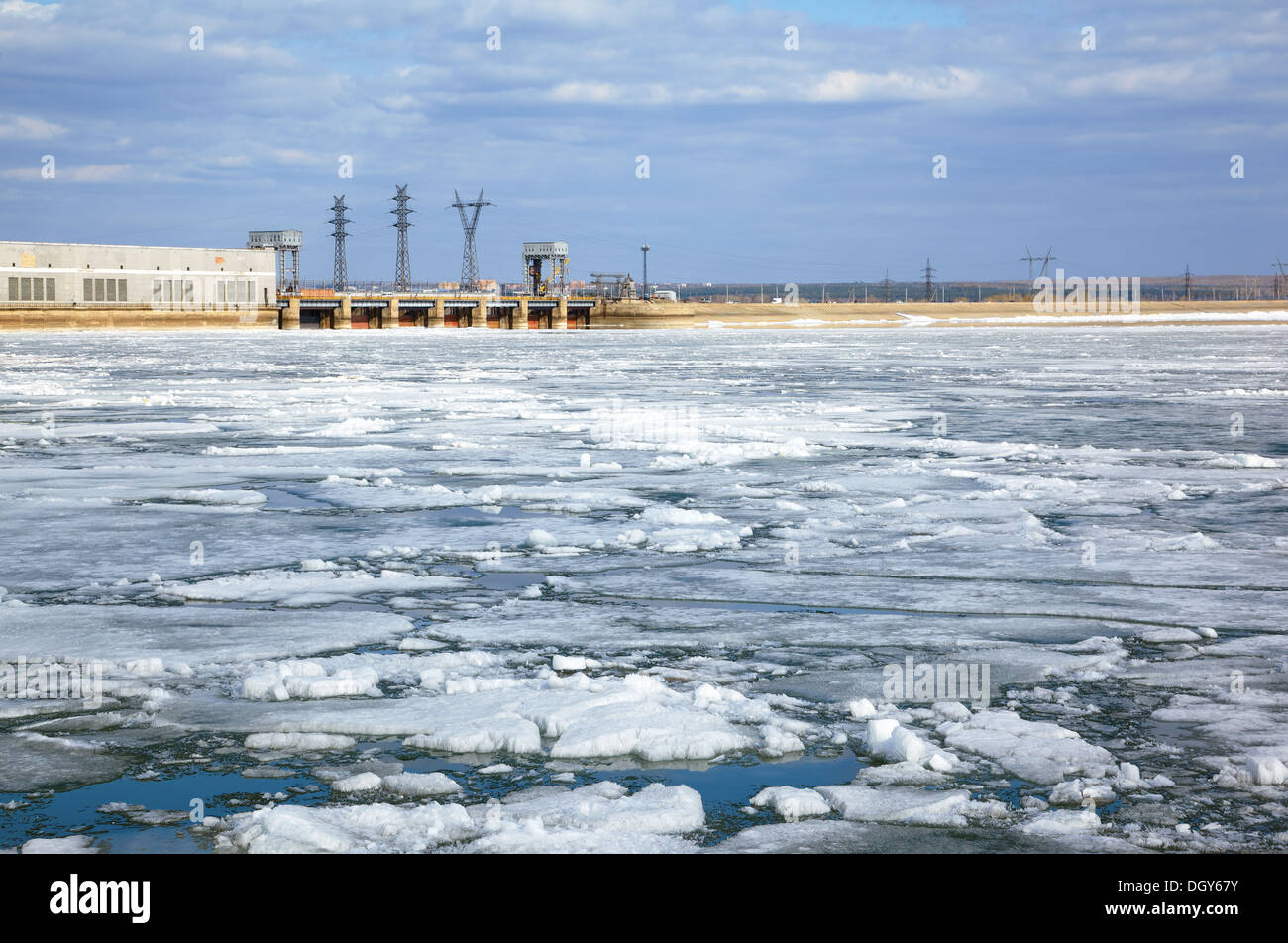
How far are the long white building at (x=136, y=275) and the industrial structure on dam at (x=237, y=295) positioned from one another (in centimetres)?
7

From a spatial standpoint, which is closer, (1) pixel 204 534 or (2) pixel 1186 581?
(2) pixel 1186 581

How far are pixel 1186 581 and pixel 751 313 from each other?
129209mm

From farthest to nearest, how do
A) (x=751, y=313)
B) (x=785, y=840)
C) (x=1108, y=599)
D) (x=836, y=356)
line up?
(x=751, y=313)
(x=836, y=356)
(x=1108, y=599)
(x=785, y=840)

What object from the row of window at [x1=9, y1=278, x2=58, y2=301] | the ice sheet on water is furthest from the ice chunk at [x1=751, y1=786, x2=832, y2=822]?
the row of window at [x1=9, y1=278, x2=58, y2=301]

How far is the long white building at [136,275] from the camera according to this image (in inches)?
3147

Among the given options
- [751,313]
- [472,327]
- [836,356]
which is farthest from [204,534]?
[751,313]

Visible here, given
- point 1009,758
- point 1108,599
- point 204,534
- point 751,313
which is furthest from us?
point 751,313

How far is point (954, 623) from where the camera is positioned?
627 cm

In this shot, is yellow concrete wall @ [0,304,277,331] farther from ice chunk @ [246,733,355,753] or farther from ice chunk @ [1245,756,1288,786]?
ice chunk @ [1245,756,1288,786]

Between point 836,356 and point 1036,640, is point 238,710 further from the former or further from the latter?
point 836,356

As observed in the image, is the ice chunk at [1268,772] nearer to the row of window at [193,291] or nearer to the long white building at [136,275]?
the long white building at [136,275]

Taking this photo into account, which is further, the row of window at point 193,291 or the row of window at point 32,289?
the row of window at point 193,291

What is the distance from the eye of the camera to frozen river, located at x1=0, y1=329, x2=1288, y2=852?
389 centimetres

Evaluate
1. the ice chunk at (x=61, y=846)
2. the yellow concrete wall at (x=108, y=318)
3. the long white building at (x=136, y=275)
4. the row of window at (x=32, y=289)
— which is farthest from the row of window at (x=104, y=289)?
the ice chunk at (x=61, y=846)
